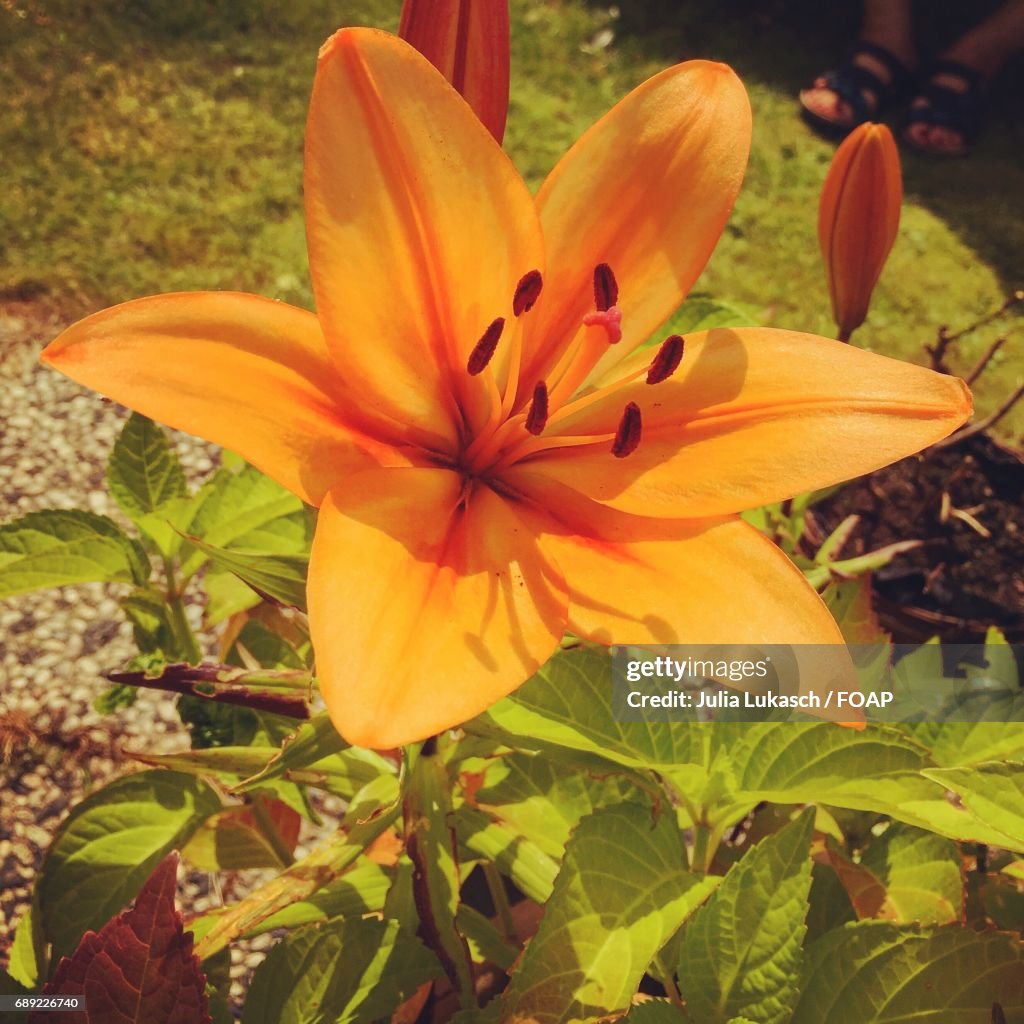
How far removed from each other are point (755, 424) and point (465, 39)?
0.89ft

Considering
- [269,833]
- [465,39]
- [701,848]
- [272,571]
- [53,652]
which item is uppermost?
[465,39]

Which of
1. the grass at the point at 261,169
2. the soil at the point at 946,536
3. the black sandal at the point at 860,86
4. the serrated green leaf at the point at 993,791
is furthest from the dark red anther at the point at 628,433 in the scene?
the black sandal at the point at 860,86

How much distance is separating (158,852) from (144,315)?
47cm

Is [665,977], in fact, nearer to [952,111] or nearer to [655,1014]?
[655,1014]

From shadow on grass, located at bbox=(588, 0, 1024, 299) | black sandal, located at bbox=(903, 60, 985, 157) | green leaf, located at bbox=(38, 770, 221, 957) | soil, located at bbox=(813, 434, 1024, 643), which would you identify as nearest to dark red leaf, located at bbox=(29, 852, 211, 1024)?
green leaf, located at bbox=(38, 770, 221, 957)

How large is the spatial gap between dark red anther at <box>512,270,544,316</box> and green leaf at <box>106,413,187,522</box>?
35 centimetres

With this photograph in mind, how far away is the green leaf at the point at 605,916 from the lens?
0.58m

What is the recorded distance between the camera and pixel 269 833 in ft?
2.87

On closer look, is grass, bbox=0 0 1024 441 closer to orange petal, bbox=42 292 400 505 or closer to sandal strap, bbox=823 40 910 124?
sandal strap, bbox=823 40 910 124

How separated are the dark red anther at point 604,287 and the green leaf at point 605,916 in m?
0.31

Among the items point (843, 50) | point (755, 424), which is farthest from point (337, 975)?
point (843, 50)

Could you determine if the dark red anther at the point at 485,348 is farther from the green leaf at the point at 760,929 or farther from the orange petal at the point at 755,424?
the green leaf at the point at 760,929

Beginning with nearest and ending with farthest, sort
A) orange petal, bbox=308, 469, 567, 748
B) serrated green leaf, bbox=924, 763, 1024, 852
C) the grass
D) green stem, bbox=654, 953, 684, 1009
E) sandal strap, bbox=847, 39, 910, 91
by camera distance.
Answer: orange petal, bbox=308, 469, 567, 748 < serrated green leaf, bbox=924, 763, 1024, 852 < green stem, bbox=654, 953, 684, 1009 < the grass < sandal strap, bbox=847, 39, 910, 91

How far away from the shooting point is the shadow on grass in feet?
10.3
